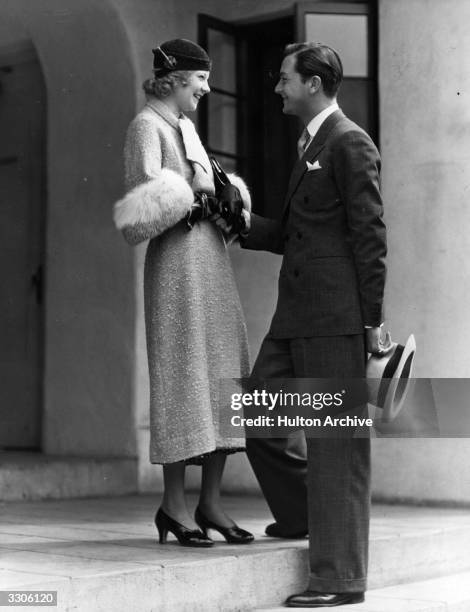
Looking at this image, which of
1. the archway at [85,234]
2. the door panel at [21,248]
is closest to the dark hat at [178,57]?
the archway at [85,234]

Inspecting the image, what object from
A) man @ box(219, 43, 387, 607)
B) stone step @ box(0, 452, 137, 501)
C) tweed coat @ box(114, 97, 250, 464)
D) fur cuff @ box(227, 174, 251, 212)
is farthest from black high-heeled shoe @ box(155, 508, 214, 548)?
stone step @ box(0, 452, 137, 501)

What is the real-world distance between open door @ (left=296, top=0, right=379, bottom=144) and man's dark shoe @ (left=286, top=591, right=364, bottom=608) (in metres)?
2.93

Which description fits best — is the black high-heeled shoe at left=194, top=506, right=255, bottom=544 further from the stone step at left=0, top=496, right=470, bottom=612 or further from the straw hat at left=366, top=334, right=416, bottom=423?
the straw hat at left=366, top=334, right=416, bottom=423

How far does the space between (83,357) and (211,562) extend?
3.08 metres

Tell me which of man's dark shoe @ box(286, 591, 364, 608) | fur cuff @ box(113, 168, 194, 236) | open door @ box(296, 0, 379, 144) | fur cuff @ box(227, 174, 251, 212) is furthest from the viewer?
open door @ box(296, 0, 379, 144)

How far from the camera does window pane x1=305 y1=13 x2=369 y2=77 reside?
20.4 ft

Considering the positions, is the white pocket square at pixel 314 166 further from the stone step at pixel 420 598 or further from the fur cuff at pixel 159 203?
the stone step at pixel 420 598

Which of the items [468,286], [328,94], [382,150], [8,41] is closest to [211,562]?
[328,94]

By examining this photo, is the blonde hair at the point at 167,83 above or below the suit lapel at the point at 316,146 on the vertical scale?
above

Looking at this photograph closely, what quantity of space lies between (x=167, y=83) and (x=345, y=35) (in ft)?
7.27

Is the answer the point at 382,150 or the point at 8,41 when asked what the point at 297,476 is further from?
the point at 8,41

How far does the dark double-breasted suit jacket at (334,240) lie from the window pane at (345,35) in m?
2.20

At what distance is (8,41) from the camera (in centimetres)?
722

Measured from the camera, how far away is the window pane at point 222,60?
668 centimetres
